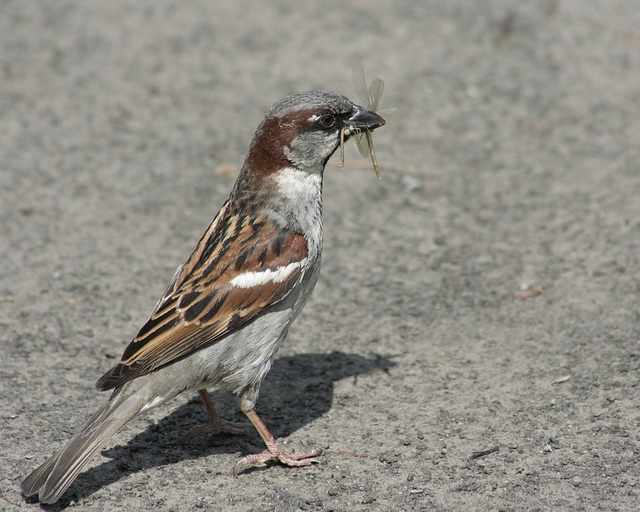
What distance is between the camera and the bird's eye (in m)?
4.49

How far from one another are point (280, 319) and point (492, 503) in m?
1.40

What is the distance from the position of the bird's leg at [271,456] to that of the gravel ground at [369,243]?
0.19 feet

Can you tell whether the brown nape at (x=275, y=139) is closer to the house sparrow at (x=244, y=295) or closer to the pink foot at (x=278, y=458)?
the house sparrow at (x=244, y=295)

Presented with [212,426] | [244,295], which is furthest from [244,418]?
[244,295]

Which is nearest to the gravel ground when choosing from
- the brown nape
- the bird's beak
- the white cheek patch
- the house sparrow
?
the house sparrow

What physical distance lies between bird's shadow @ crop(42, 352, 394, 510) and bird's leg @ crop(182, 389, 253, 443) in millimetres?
41

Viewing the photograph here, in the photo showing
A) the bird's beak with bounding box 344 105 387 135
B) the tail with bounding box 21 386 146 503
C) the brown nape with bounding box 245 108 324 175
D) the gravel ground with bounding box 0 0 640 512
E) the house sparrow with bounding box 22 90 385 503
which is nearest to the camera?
the tail with bounding box 21 386 146 503

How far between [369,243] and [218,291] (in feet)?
7.84

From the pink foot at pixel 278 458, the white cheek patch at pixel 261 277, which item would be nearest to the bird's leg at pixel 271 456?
the pink foot at pixel 278 458

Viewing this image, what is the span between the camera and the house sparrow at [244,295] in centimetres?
400

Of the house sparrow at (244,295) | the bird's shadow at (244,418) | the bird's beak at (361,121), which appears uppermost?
the bird's beak at (361,121)

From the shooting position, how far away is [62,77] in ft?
27.3

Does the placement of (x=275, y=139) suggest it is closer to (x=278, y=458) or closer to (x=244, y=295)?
(x=244, y=295)

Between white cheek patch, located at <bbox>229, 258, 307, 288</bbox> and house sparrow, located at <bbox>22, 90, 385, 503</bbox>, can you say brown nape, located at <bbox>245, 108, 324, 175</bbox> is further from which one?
white cheek patch, located at <bbox>229, 258, 307, 288</bbox>
